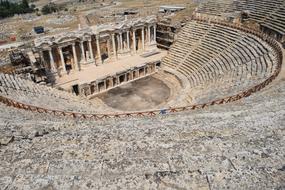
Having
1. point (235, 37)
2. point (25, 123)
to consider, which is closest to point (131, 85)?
point (235, 37)

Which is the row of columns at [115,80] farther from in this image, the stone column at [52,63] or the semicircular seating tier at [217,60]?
the stone column at [52,63]

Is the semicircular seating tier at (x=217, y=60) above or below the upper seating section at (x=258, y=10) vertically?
below

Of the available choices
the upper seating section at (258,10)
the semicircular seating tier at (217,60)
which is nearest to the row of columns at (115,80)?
the semicircular seating tier at (217,60)

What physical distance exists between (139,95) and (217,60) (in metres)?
10.1

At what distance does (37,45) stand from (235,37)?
23946 millimetres

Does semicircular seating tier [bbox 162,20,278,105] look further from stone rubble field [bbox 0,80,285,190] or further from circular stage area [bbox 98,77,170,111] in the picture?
stone rubble field [bbox 0,80,285,190]

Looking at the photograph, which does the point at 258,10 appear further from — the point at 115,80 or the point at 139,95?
the point at 115,80

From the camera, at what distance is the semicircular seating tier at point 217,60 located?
83.3 feet

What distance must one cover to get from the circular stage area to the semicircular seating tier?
2950 millimetres

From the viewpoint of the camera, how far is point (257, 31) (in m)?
33.5

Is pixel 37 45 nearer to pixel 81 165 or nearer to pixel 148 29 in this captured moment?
pixel 148 29

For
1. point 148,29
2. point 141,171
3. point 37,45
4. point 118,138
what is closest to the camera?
point 141,171

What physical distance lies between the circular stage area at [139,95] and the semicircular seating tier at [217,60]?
116 inches

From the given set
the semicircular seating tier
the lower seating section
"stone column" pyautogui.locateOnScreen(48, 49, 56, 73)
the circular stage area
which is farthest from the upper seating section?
the lower seating section
